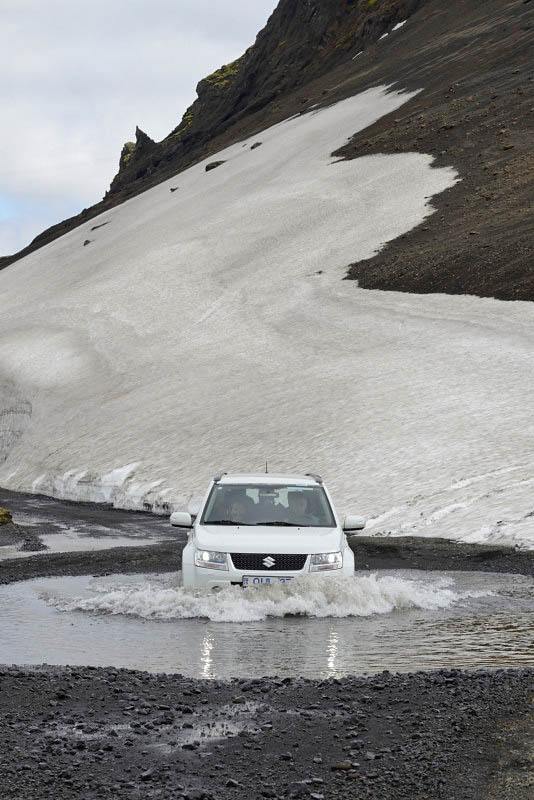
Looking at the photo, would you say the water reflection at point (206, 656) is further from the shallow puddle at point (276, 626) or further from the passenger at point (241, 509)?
the passenger at point (241, 509)

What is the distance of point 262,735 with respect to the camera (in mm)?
6516

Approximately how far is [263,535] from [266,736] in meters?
5.81

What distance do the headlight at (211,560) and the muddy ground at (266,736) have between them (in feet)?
11.3

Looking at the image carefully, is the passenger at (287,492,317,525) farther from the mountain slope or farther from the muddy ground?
the mountain slope

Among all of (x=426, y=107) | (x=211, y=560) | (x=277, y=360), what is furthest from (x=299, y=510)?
(x=426, y=107)

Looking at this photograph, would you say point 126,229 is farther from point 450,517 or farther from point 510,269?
point 450,517

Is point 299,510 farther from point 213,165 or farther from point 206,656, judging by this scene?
point 213,165

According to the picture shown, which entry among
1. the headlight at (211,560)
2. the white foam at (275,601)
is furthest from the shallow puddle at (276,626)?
the headlight at (211,560)

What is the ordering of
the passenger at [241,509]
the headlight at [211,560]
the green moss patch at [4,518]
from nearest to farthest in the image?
1. the headlight at [211,560]
2. the passenger at [241,509]
3. the green moss patch at [4,518]

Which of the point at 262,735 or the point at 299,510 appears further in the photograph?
the point at 299,510

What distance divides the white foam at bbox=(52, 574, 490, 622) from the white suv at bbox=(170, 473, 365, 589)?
144 millimetres

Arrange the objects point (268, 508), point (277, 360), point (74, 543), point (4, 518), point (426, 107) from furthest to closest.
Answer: point (426, 107) < point (277, 360) < point (4, 518) < point (74, 543) < point (268, 508)

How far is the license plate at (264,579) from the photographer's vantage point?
11781 mm

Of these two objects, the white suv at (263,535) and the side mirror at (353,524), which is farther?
the side mirror at (353,524)
